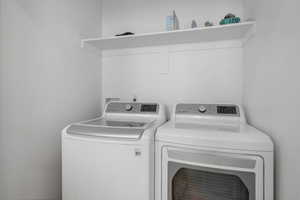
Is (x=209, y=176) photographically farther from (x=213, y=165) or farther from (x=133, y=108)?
(x=133, y=108)

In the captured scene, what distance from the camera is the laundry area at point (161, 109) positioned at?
827 millimetres

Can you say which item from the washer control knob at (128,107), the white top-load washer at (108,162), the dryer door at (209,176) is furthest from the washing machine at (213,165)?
the washer control knob at (128,107)

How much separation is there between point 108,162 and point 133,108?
629 millimetres

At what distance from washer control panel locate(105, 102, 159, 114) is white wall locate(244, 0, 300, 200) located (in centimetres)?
86

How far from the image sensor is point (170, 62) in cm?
176

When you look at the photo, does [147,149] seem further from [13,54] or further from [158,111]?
[13,54]

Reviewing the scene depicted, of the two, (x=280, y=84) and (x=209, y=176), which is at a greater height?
(x=280, y=84)

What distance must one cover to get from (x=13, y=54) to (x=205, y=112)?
151cm

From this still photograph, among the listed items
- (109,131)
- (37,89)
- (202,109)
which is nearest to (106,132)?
(109,131)

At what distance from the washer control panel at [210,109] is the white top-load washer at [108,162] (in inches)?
18.8

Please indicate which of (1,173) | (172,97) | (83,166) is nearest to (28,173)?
(1,173)

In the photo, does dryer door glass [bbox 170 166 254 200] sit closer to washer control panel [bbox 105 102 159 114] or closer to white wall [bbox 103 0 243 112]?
washer control panel [bbox 105 102 159 114]

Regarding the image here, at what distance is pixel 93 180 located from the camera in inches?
42.0

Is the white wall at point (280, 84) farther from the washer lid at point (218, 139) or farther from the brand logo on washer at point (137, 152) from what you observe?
the brand logo on washer at point (137, 152)
